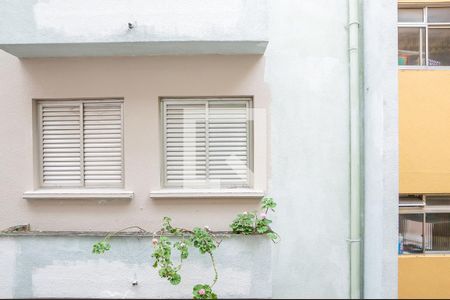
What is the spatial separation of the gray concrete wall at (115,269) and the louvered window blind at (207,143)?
1.31 m

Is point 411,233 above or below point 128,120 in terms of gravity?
below

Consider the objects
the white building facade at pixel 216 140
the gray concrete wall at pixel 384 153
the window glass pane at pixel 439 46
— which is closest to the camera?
the gray concrete wall at pixel 384 153

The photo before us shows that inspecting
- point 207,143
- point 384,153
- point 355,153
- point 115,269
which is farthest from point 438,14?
point 115,269

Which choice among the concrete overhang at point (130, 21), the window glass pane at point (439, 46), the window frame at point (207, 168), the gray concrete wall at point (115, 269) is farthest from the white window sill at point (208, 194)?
the window glass pane at point (439, 46)

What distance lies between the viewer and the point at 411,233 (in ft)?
18.4

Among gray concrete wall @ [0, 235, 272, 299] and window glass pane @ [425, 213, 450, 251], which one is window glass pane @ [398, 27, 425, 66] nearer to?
window glass pane @ [425, 213, 450, 251]

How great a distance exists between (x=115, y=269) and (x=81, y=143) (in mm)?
2221

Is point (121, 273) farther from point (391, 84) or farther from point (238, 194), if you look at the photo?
point (391, 84)

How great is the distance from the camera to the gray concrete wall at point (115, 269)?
4668mm

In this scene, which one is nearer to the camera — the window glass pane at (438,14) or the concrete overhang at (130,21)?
the concrete overhang at (130,21)

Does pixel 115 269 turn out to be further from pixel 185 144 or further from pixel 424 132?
pixel 424 132

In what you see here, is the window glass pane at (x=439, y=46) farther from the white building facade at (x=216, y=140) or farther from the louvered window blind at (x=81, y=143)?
the louvered window blind at (x=81, y=143)

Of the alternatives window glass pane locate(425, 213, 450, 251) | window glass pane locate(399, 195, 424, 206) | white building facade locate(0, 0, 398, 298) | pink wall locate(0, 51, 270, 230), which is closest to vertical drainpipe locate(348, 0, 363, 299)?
white building facade locate(0, 0, 398, 298)

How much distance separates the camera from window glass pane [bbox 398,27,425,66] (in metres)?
5.65
